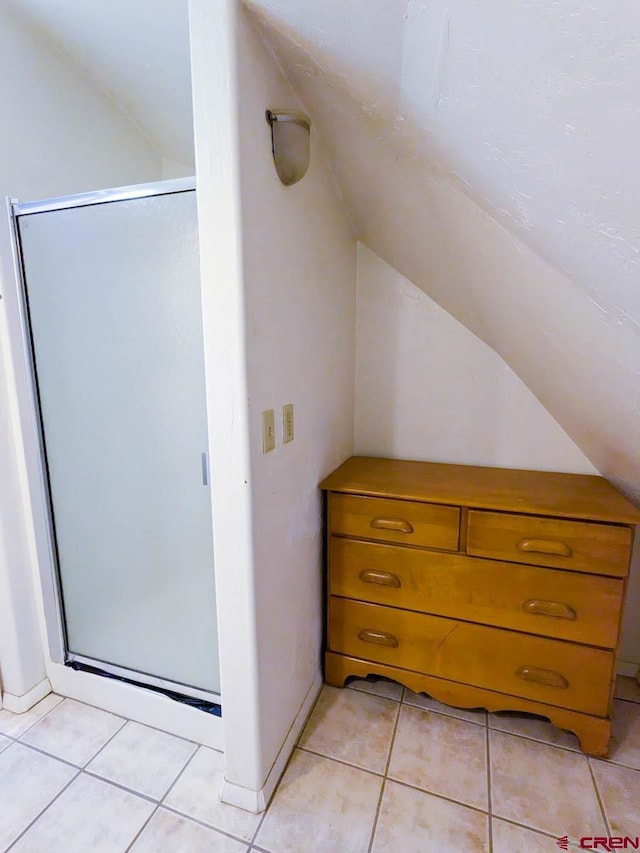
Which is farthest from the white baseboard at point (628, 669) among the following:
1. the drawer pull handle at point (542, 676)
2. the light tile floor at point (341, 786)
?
the drawer pull handle at point (542, 676)

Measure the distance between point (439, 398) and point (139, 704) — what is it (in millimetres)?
1747

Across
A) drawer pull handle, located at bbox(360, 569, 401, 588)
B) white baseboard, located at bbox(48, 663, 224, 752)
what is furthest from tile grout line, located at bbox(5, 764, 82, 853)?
drawer pull handle, located at bbox(360, 569, 401, 588)

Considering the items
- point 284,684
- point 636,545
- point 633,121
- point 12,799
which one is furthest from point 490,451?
point 12,799

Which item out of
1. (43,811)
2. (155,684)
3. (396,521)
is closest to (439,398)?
(396,521)

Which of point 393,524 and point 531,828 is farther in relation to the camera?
point 393,524

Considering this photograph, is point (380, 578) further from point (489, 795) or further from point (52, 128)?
point (52, 128)

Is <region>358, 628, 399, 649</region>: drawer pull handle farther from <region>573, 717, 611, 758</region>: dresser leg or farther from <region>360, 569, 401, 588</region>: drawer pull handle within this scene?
<region>573, 717, 611, 758</region>: dresser leg

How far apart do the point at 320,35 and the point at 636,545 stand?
2042 mm

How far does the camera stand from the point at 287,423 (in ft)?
4.25

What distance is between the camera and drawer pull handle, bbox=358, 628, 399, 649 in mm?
1621

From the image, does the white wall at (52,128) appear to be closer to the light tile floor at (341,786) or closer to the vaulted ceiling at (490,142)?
the vaulted ceiling at (490,142)

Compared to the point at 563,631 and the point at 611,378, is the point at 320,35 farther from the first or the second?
the point at 563,631

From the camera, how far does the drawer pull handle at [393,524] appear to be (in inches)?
60.4

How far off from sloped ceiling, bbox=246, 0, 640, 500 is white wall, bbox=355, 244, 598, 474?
30cm
